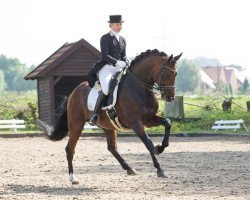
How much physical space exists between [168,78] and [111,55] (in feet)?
6.27

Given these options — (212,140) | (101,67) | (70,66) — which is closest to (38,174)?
(101,67)

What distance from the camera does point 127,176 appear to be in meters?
15.0

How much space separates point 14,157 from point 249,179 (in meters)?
9.09

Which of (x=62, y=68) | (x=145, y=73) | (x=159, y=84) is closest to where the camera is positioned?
(x=159, y=84)

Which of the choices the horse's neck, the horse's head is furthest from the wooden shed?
the horse's head

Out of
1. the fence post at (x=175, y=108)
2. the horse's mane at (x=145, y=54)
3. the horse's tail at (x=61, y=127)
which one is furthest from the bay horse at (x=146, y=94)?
the fence post at (x=175, y=108)

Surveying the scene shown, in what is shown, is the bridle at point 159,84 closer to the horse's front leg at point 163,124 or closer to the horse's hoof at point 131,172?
the horse's front leg at point 163,124

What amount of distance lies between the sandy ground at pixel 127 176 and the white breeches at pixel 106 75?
71.1 inches

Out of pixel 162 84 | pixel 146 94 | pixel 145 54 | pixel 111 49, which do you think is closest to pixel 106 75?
pixel 111 49

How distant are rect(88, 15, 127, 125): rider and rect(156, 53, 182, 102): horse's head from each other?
4.17 ft

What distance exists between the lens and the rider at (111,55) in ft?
47.1

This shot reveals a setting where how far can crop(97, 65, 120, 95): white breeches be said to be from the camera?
14391mm

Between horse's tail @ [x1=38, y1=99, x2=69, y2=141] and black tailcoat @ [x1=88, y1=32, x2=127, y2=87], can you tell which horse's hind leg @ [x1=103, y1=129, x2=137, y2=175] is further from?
black tailcoat @ [x1=88, y1=32, x2=127, y2=87]

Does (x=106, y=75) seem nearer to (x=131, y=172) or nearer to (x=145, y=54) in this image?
(x=145, y=54)
